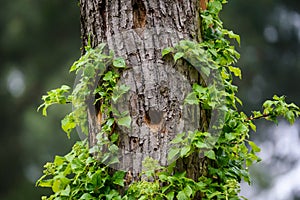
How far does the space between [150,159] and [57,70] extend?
18.6 feet

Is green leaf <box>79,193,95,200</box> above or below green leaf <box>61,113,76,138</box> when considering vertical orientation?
below

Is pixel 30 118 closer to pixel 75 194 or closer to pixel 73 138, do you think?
pixel 73 138

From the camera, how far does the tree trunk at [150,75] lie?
2.00 meters

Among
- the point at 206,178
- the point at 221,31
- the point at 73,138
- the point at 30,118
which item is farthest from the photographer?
the point at 30,118

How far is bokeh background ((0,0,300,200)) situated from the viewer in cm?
749

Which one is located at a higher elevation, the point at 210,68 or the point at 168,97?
the point at 210,68

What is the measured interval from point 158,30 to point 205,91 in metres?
0.24

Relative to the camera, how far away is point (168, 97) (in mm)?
2023

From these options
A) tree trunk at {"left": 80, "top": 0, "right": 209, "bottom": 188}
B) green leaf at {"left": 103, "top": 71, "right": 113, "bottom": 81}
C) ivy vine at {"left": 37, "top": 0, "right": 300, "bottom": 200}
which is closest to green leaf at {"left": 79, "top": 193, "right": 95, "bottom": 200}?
ivy vine at {"left": 37, "top": 0, "right": 300, "bottom": 200}

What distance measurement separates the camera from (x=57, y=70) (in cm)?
751

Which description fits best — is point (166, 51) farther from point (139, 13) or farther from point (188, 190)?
point (188, 190)

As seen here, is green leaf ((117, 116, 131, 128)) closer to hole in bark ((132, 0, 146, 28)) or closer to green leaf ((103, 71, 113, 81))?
green leaf ((103, 71, 113, 81))

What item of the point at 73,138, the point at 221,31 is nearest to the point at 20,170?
the point at 73,138

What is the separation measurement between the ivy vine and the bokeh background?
17.2 ft
